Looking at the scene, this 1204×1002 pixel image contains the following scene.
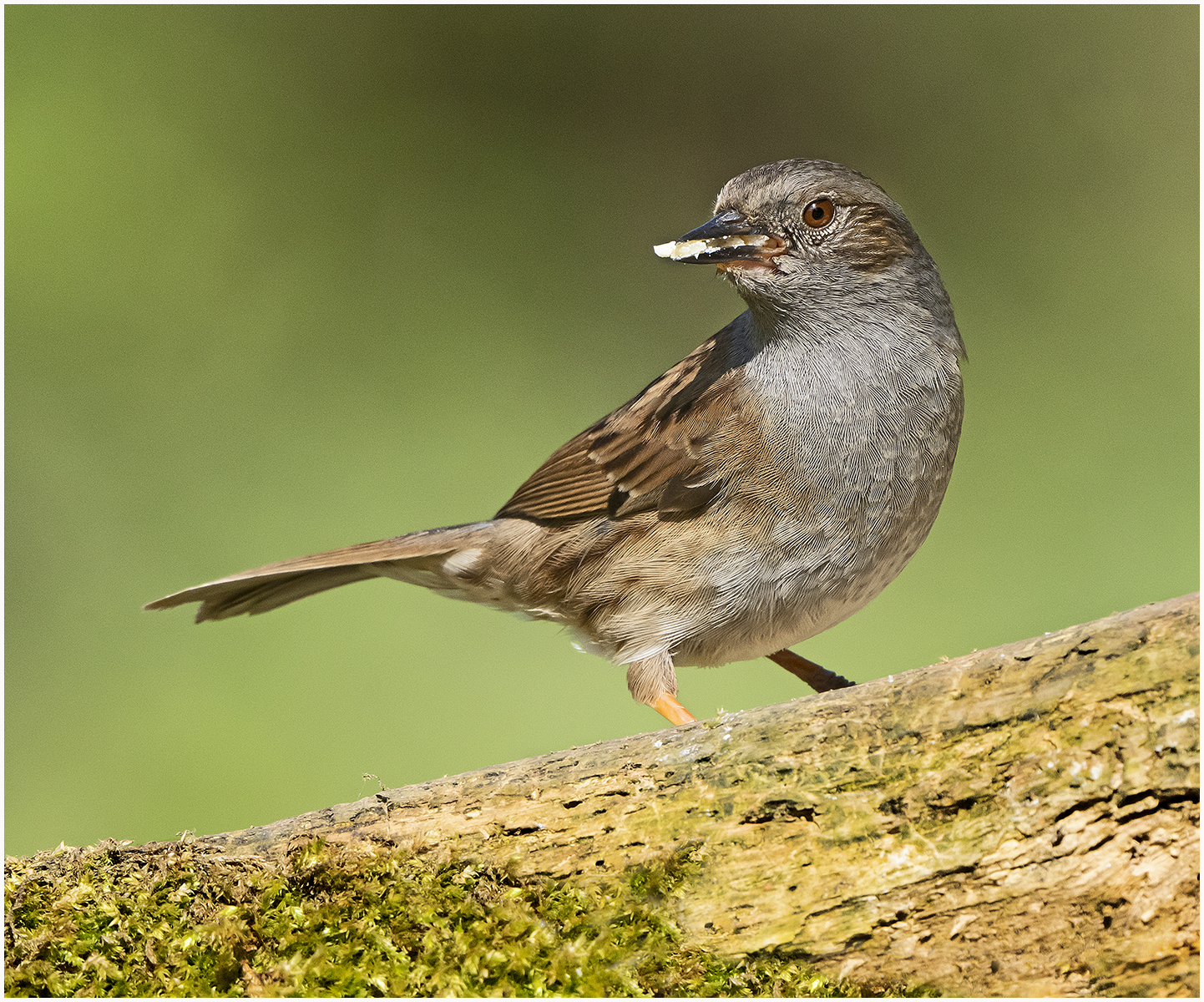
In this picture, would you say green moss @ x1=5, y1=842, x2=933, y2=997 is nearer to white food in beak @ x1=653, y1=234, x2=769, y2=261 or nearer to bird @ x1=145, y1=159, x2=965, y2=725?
bird @ x1=145, y1=159, x2=965, y2=725

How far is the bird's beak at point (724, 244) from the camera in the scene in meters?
3.24

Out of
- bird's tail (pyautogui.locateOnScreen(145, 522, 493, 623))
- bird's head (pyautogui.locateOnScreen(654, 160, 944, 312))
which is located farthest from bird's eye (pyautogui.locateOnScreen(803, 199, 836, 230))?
bird's tail (pyautogui.locateOnScreen(145, 522, 493, 623))

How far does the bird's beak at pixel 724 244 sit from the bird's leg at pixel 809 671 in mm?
1513

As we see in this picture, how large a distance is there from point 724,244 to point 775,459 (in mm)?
737

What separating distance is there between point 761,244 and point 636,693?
1.58 meters

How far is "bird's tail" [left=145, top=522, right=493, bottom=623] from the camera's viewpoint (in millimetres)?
3820

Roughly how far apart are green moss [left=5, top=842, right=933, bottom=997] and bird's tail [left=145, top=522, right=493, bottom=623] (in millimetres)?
1708

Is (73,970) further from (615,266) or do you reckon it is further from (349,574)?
(615,266)

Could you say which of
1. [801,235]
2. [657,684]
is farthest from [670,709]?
[801,235]

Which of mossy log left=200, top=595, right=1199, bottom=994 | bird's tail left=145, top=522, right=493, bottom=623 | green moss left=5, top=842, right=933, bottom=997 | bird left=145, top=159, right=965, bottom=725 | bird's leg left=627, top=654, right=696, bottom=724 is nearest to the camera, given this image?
mossy log left=200, top=595, right=1199, bottom=994

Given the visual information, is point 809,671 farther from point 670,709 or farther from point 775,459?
point 775,459

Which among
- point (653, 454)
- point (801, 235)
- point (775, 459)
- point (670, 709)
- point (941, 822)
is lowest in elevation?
point (941, 822)

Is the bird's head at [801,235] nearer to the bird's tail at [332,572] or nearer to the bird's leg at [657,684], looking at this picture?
the bird's leg at [657,684]

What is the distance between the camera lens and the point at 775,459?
3270 mm
